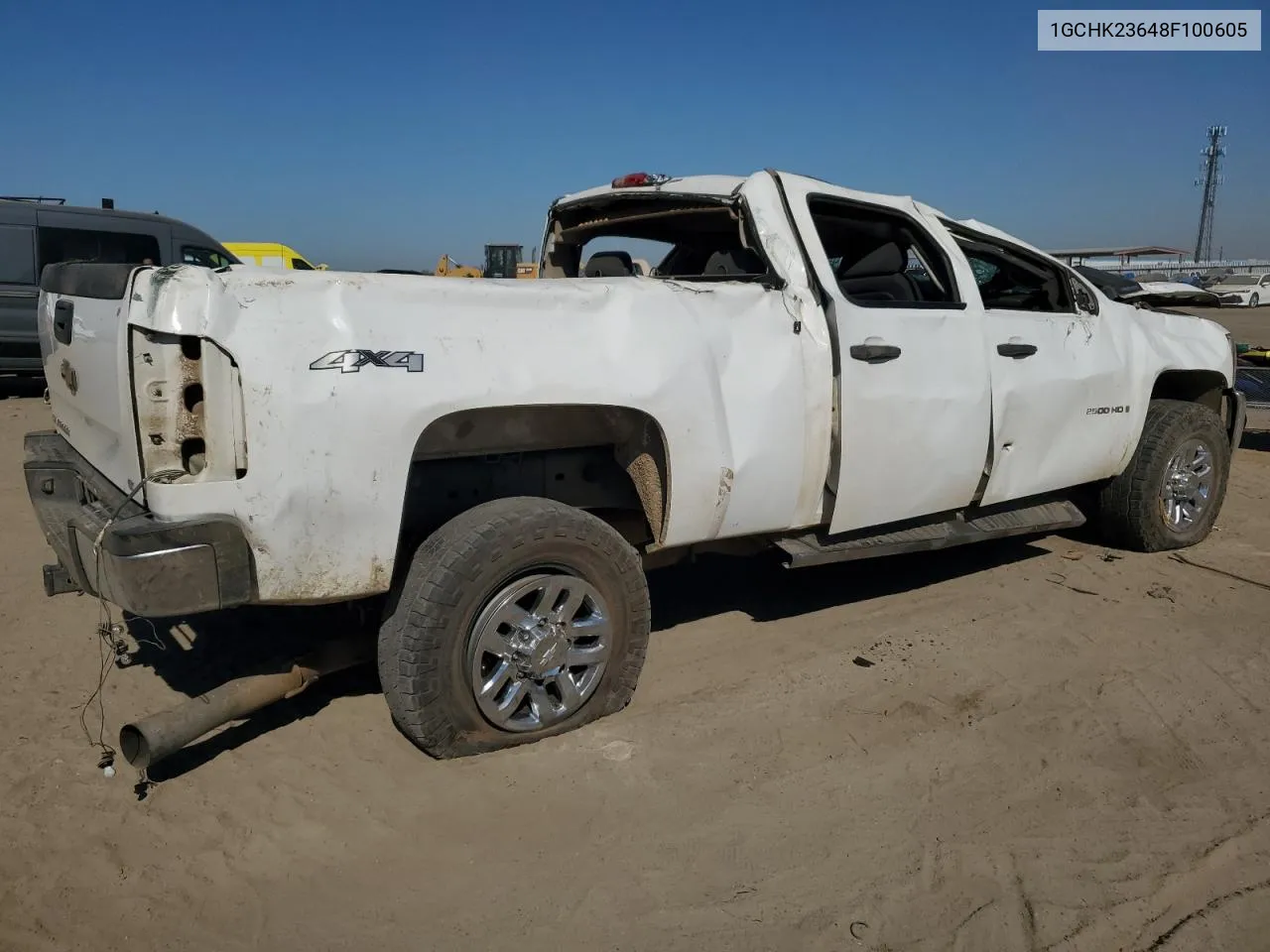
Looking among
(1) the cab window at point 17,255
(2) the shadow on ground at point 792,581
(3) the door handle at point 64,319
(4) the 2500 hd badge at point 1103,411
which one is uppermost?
(1) the cab window at point 17,255

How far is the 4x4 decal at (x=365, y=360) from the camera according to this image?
2707mm

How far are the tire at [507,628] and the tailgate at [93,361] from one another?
941 mm

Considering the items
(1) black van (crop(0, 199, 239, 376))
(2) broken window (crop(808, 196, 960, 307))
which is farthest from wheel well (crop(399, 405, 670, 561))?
(1) black van (crop(0, 199, 239, 376))

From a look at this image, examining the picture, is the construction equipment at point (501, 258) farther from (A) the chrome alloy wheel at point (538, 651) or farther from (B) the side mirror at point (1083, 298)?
(A) the chrome alloy wheel at point (538, 651)

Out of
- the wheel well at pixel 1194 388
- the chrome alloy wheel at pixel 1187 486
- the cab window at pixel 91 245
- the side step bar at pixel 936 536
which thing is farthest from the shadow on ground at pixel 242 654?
the cab window at pixel 91 245

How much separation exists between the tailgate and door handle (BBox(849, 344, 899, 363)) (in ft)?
8.42

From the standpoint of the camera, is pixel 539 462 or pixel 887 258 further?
pixel 887 258

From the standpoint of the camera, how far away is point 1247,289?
36250 millimetres

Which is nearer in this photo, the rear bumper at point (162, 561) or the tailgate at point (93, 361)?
the rear bumper at point (162, 561)

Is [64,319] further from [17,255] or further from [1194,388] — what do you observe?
[17,255]

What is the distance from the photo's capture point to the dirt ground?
2.47 meters

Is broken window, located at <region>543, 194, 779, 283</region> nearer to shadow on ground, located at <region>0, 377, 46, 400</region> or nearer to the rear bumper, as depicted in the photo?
the rear bumper

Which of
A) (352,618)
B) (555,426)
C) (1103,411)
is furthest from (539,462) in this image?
(1103,411)

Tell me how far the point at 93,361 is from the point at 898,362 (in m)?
2.96
